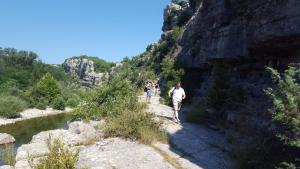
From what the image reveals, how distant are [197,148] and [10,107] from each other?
1995 inches

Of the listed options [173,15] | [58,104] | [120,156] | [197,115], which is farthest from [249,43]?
[58,104]

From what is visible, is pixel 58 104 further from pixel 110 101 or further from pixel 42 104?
pixel 110 101

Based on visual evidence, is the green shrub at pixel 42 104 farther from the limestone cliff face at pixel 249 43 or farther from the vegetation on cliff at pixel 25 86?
the limestone cliff face at pixel 249 43

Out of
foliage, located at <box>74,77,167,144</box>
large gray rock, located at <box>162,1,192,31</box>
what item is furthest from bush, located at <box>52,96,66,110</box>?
foliage, located at <box>74,77,167,144</box>

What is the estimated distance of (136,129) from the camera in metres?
12.5

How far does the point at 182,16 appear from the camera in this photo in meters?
58.6

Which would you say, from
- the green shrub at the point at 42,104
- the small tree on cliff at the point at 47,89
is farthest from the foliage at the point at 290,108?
the small tree on cliff at the point at 47,89

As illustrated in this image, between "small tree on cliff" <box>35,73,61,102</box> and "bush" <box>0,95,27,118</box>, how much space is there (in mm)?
14456

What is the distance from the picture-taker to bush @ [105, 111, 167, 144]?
12.2 metres

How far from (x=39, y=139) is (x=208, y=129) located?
297 inches

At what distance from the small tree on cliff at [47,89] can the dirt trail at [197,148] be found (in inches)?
2507

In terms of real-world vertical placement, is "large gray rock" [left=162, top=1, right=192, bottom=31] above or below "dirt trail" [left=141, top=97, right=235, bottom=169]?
above

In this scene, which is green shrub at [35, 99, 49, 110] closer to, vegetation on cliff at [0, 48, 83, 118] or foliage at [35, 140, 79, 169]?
vegetation on cliff at [0, 48, 83, 118]

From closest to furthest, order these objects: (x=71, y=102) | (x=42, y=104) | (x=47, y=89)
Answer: (x=42, y=104) → (x=47, y=89) → (x=71, y=102)
